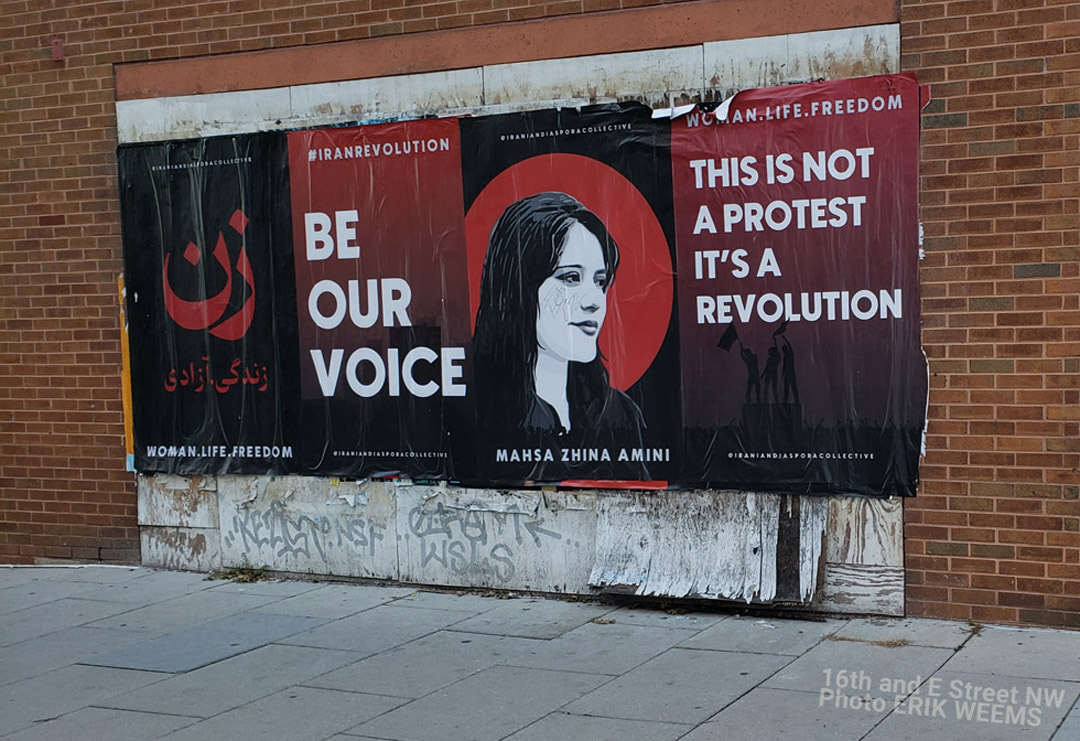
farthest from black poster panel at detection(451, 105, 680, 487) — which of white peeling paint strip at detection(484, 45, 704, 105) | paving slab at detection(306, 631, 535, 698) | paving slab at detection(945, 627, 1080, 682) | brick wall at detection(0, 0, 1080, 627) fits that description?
paving slab at detection(945, 627, 1080, 682)

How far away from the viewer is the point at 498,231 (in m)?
7.81

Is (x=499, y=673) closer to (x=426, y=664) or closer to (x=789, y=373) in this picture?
(x=426, y=664)

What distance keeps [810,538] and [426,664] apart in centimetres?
233

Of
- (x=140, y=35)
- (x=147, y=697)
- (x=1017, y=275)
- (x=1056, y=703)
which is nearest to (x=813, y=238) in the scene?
(x=1017, y=275)

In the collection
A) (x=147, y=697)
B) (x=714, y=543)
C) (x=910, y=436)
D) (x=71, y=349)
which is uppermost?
(x=71, y=349)

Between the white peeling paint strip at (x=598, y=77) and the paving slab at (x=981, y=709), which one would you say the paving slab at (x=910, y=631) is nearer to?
the paving slab at (x=981, y=709)

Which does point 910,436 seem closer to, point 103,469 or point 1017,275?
point 1017,275

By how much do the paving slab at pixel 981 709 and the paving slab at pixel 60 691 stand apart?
3727mm

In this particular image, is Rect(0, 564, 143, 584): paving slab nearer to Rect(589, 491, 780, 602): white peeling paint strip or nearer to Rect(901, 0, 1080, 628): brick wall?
Rect(589, 491, 780, 602): white peeling paint strip

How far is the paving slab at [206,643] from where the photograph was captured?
6.78 meters

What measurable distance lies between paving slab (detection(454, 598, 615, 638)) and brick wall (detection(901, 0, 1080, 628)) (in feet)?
6.67

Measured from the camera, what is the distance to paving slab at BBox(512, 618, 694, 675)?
21.1 ft

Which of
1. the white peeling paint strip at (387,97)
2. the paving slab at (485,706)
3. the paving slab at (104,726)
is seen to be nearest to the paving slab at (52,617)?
the paving slab at (104,726)

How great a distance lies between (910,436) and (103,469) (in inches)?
225
